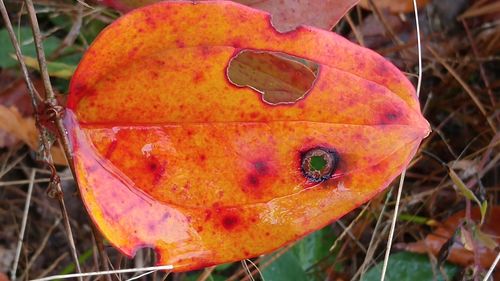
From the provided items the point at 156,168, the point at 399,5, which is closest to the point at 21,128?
the point at 156,168

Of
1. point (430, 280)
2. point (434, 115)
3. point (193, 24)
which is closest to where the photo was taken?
point (193, 24)

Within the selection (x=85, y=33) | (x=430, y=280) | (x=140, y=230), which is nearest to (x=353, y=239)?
(x=430, y=280)

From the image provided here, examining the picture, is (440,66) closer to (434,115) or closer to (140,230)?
(434,115)

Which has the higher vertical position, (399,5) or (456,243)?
(399,5)

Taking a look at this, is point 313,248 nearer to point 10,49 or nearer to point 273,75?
point 273,75

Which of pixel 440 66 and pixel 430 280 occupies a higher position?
pixel 440 66

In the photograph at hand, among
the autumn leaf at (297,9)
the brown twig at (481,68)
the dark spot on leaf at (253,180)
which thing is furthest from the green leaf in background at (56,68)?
the brown twig at (481,68)

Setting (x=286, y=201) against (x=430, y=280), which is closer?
(x=286, y=201)
